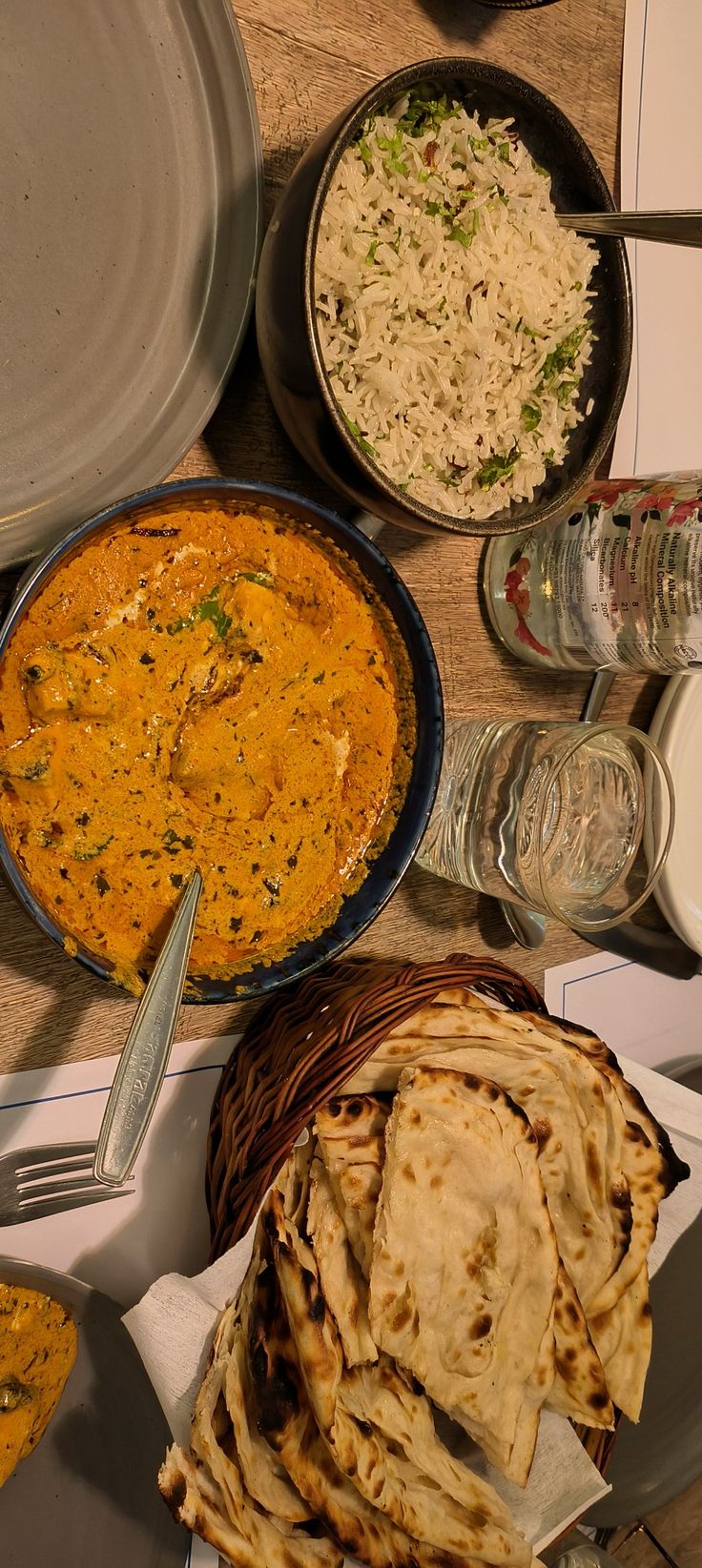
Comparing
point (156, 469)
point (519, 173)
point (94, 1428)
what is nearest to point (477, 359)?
point (519, 173)

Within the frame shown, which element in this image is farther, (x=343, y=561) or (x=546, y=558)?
(x=546, y=558)

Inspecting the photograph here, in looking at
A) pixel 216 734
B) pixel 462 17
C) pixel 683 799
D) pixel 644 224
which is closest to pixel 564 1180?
pixel 683 799

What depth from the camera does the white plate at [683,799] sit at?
1359 mm

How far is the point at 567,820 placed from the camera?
1144 mm

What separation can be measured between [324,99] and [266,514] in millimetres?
473

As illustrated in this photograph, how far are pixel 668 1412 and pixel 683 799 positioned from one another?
94 centimetres

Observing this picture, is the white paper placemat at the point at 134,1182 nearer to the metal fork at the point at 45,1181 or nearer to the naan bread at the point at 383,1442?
the metal fork at the point at 45,1181

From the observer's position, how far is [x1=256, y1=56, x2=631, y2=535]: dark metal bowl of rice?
82 centimetres

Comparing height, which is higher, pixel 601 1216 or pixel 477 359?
pixel 477 359

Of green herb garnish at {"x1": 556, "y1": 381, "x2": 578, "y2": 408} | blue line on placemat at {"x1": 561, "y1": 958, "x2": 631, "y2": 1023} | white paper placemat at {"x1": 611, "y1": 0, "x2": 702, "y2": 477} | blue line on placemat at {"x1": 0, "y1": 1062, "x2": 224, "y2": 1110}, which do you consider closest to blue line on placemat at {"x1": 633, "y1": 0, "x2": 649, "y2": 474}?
white paper placemat at {"x1": 611, "y1": 0, "x2": 702, "y2": 477}

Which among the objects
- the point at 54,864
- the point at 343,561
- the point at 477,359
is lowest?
the point at 54,864

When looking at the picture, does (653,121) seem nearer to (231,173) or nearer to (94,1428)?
(231,173)

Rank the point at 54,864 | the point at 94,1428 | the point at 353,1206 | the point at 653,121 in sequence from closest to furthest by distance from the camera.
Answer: the point at 54,864
the point at 353,1206
the point at 94,1428
the point at 653,121

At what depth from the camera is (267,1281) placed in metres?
0.94
